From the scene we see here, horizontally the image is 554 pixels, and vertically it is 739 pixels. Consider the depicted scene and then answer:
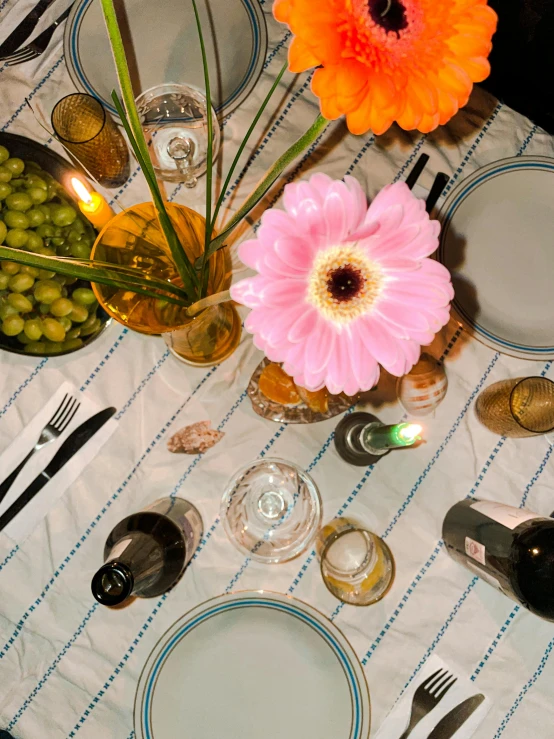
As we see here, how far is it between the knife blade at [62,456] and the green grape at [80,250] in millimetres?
188

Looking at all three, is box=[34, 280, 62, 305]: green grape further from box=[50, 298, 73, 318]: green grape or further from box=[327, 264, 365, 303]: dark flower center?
box=[327, 264, 365, 303]: dark flower center

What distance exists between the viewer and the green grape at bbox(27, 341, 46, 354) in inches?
28.5

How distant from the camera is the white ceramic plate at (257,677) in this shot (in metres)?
0.73

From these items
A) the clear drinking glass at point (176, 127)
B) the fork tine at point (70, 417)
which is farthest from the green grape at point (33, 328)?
the clear drinking glass at point (176, 127)

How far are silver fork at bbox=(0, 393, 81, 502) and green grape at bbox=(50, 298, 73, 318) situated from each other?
12cm

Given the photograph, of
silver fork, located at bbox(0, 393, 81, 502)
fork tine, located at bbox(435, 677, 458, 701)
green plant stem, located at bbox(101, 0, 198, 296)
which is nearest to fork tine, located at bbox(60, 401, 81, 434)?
silver fork, located at bbox(0, 393, 81, 502)

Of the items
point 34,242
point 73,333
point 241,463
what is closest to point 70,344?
point 73,333

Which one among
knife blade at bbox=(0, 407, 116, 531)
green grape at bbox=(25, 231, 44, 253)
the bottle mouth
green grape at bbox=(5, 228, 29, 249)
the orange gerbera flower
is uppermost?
the orange gerbera flower

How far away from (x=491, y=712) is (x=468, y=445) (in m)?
0.32

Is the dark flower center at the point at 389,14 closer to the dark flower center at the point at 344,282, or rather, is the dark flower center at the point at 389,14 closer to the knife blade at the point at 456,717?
the dark flower center at the point at 344,282

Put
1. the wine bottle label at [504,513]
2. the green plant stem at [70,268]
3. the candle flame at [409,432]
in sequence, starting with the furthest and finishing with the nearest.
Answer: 1. the wine bottle label at [504,513]
2. the candle flame at [409,432]
3. the green plant stem at [70,268]

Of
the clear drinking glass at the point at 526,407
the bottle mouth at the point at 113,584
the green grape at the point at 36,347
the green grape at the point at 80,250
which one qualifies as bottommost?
the bottle mouth at the point at 113,584

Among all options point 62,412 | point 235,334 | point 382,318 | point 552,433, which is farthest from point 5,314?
point 552,433

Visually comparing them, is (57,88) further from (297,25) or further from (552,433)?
(552,433)
